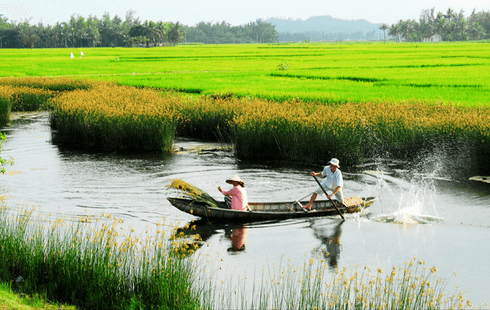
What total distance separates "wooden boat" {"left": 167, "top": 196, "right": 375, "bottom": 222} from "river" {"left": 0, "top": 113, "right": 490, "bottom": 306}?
23 cm

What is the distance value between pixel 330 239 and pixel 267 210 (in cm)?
194

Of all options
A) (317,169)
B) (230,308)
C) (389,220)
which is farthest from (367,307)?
(317,169)

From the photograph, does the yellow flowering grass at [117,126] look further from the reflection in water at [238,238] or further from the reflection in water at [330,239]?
the reflection in water at [330,239]

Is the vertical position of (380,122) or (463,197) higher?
(380,122)

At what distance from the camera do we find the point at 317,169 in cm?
2002

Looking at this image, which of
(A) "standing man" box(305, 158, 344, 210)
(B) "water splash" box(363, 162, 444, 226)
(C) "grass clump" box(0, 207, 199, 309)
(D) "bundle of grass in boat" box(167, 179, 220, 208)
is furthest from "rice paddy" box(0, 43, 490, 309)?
(A) "standing man" box(305, 158, 344, 210)

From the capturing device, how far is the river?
36.3 feet

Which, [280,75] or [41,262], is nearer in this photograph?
[41,262]

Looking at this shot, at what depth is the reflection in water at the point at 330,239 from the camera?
11.1m

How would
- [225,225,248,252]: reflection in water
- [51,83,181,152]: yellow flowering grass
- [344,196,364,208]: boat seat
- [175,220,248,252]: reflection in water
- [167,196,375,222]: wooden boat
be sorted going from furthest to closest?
[51,83,181,152]: yellow flowering grass → [344,196,364,208]: boat seat → [167,196,375,222]: wooden boat → [175,220,248,252]: reflection in water → [225,225,248,252]: reflection in water

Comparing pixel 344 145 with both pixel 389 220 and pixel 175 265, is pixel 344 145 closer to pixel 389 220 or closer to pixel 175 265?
pixel 389 220

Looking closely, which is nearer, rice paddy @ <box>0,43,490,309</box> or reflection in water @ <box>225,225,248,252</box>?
rice paddy @ <box>0,43,490,309</box>

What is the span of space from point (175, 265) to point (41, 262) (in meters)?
2.47

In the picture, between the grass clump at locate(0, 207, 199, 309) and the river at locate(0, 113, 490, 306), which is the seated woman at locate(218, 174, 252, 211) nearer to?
the river at locate(0, 113, 490, 306)
